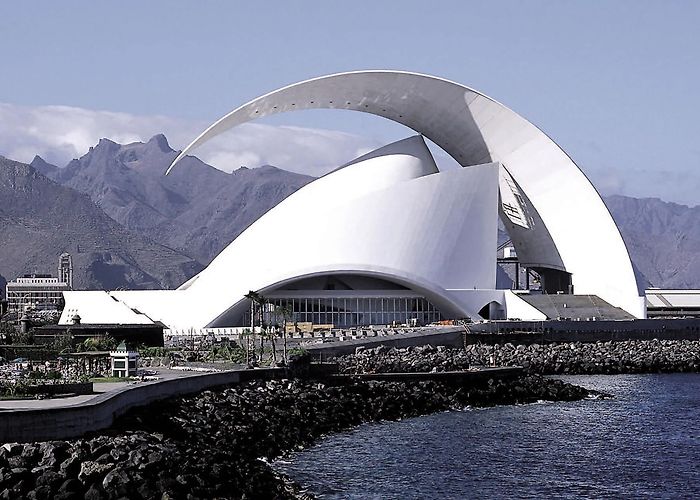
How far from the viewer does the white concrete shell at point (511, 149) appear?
6093 cm

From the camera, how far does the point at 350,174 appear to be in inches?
2479

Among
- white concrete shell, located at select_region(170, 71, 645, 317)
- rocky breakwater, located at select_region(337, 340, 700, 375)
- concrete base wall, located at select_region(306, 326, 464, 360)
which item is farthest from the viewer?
white concrete shell, located at select_region(170, 71, 645, 317)

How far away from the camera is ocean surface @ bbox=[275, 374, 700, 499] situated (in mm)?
25766

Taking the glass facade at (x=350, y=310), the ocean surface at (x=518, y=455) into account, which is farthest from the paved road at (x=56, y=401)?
the glass facade at (x=350, y=310)

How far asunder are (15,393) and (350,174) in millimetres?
37492

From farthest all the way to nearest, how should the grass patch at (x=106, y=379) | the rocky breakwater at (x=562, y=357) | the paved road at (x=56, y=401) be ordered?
the rocky breakwater at (x=562, y=357) → the grass patch at (x=106, y=379) → the paved road at (x=56, y=401)

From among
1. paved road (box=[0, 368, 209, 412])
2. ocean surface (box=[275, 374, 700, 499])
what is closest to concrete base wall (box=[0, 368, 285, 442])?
paved road (box=[0, 368, 209, 412])

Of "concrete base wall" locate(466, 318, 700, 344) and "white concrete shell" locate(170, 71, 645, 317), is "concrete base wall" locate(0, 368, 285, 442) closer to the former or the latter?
"concrete base wall" locate(466, 318, 700, 344)

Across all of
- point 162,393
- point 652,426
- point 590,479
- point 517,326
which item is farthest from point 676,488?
point 517,326

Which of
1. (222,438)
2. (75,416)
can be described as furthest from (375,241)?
(75,416)

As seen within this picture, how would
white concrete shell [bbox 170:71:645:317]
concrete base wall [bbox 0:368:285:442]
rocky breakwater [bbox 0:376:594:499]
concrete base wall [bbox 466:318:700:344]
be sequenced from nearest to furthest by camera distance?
rocky breakwater [bbox 0:376:594:499]
concrete base wall [bbox 0:368:285:442]
concrete base wall [bbox 466:318:700:344]
white concrete shell [bbox 170:71:645:317]

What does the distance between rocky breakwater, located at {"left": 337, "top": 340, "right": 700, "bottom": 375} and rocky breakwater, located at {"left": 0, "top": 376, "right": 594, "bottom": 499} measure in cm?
543

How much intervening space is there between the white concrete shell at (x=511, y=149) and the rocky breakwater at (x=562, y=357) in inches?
246

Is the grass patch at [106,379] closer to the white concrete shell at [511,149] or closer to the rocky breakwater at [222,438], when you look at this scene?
the rocky breakwater at [222,438]
